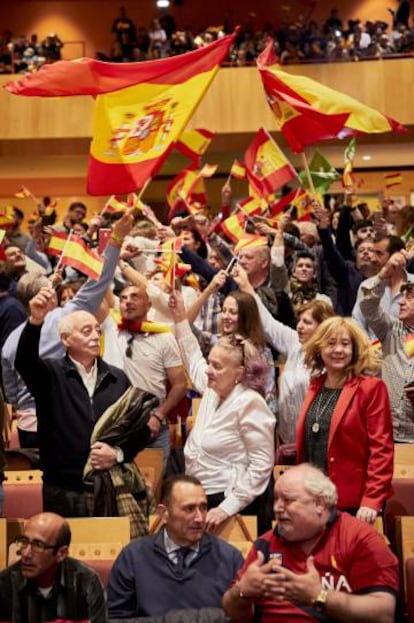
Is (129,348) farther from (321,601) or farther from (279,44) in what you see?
(279,44)

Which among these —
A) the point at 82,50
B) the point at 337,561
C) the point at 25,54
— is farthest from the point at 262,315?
the point at 82,50

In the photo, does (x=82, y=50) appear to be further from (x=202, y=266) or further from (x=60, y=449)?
(x=60, y=449)

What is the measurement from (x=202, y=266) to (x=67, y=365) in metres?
2.58

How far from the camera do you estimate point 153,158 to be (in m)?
6.47

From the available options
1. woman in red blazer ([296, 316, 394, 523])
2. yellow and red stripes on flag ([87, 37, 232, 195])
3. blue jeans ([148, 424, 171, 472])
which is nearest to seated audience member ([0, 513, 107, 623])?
woman in red blazer ([296, 316, 394, 523])

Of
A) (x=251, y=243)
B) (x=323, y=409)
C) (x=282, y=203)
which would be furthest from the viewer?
(x=282, y=203)

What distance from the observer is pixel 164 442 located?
6270 millimetres

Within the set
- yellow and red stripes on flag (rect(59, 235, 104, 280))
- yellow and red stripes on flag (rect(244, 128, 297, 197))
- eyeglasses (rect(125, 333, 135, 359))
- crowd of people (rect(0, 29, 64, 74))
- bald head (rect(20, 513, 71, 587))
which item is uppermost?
crowd of people (rect(0, 29, 64, 74))

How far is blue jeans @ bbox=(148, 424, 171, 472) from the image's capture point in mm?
6211

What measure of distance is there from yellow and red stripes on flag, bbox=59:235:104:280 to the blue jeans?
0.91 m

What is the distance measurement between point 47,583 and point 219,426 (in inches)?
53.3

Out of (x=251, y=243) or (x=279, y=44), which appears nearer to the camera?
(x=251, y=243)

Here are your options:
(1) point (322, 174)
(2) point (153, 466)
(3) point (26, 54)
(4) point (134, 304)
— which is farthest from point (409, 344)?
(3) point (26, 54)

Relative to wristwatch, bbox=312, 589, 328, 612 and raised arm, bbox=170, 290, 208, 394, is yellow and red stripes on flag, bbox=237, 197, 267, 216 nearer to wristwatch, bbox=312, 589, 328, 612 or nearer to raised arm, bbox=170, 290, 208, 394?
raised arm, bbox=170, 290, 208, 394
